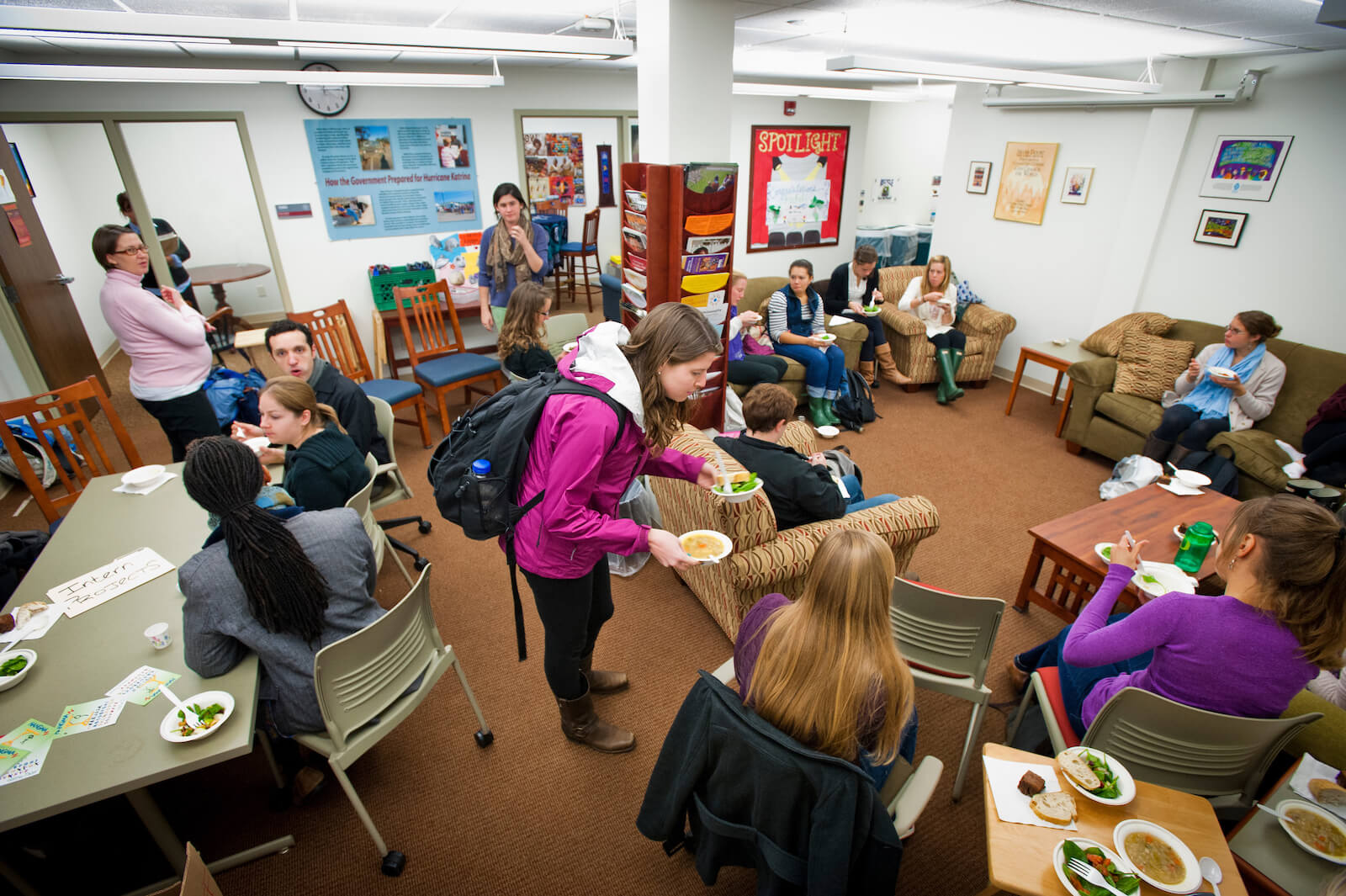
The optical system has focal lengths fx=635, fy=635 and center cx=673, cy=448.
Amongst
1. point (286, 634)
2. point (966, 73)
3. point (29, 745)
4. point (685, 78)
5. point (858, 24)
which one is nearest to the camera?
point (29, 745)

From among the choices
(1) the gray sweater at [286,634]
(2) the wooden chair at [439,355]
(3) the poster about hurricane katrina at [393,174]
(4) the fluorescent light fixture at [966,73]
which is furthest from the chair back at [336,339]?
(4) the fluorescent light fixture at [966,73]

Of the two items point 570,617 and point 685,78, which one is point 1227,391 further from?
point 570,617

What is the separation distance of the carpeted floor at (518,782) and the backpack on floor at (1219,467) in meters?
1.27

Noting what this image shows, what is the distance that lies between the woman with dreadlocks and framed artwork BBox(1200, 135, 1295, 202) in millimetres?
5924

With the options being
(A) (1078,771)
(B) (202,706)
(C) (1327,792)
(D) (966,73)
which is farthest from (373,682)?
(D) (966,73)

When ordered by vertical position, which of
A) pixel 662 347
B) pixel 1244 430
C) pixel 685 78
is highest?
pixel 685 78

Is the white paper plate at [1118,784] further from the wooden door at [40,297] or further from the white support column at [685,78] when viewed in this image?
the wooden door at [40,297]

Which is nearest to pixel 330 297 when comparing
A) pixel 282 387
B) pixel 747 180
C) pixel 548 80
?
pixel 548 80

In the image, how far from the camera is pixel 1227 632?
1614mm

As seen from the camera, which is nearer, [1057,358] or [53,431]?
[53,431]

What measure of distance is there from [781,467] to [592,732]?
4.28ft

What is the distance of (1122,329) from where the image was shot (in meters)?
4.94

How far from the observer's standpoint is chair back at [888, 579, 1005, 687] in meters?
2.06

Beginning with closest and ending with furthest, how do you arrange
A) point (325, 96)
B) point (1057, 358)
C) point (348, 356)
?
point (348, 356) < point (1057, 358) < point (325, 96)
